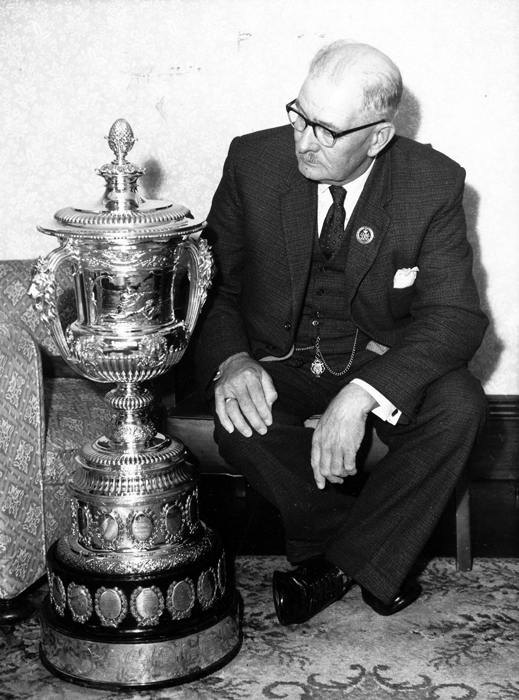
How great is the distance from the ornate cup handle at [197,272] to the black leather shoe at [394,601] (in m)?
0.77

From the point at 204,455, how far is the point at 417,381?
62cm

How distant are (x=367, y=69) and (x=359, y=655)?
1291 mm

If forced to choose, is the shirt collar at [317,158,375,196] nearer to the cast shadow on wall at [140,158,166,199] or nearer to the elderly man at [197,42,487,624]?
the elderly man at [197,42,487,624]

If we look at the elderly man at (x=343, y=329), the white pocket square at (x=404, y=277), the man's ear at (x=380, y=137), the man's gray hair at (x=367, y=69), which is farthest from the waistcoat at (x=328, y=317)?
the man's gray hair at (x=367, y=69)

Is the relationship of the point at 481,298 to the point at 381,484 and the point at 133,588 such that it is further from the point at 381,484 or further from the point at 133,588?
the point at 133,588

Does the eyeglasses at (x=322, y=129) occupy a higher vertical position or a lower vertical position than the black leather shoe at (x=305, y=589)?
higher

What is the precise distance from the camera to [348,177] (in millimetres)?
2486

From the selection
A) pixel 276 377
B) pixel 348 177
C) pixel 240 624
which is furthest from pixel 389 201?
pixel 240 624

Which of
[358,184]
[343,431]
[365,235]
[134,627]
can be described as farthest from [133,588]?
[358,184]

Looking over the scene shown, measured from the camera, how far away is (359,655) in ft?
7.32

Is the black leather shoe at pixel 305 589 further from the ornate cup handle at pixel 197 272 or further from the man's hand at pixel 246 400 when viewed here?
the ornate cup handle at pixel 197 272

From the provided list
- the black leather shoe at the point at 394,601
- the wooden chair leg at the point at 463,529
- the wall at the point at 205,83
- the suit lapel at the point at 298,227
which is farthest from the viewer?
the wall at the point at 205,83

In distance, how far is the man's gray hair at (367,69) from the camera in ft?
7.41

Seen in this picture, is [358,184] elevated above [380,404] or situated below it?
above
